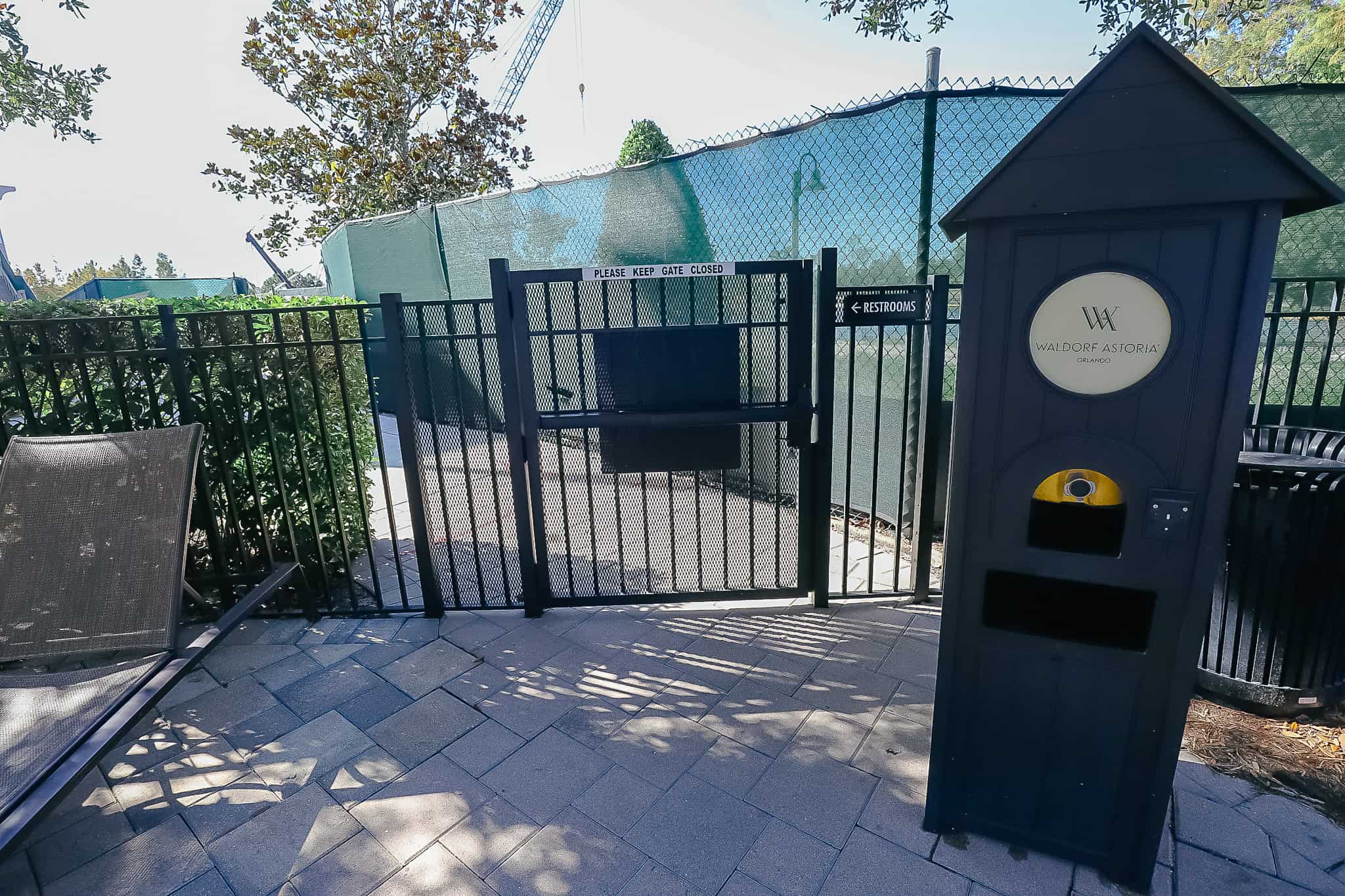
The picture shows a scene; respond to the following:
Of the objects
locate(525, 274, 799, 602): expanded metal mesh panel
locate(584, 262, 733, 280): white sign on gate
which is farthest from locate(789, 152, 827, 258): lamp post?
locate(584, 262, 733, 280): white sign on gate

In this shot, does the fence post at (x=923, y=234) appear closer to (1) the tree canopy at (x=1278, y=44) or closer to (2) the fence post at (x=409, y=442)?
(2) the fence post at (x=409, y=442)

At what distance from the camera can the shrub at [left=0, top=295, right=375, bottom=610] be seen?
312 cm

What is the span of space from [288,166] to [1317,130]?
636 inches

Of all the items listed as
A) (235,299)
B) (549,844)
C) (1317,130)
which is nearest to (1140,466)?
(549,844)

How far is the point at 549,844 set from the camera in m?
2.03

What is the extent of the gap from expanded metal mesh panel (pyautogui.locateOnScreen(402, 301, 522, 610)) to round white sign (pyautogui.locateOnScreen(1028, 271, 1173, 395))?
2399 millimetres

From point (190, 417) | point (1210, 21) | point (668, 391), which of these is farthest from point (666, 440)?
point (1210, 21)

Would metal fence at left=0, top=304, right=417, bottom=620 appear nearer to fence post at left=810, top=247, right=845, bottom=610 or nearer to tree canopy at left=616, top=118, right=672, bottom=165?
fence post at left=810, top=247, right=845, bottom=610

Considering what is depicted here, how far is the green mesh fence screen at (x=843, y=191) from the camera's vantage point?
3.34 metres

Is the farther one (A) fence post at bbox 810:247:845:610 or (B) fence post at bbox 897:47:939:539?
(B) fence post at bbox 897:47:939:539

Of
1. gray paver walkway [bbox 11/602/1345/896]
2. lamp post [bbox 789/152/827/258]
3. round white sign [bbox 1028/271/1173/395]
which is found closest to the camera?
round white sign [bbox 1028/271/1173/395]

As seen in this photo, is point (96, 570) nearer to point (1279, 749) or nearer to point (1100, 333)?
point (1100, 333)

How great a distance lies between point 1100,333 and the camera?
153 cm

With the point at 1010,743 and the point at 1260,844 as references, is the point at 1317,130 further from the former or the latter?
the point at 1010,743
